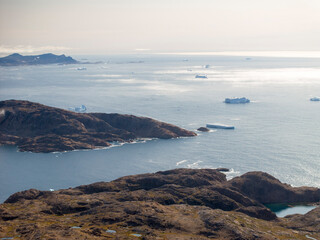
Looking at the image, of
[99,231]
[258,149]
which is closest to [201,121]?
[258,149]

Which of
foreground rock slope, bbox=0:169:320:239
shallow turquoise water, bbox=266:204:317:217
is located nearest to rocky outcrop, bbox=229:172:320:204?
foreground rock slope, bbox=0:169:320:239

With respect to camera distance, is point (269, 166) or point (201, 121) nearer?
point (269, 166)

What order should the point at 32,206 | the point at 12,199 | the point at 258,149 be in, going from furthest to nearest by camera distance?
1. the point at 258,149
2. the point at 12,199
3. the point at 32,206

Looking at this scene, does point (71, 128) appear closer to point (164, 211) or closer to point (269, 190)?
point (269, 190)

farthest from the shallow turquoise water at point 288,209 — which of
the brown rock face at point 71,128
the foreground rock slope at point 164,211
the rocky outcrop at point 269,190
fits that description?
the brown rock face at point 71,128

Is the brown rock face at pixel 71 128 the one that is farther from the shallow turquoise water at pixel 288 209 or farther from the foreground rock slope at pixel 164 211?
the shallow turquoise water at pixel 288 209

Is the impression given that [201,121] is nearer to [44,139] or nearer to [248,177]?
[44,139]

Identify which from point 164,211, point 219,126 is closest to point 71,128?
point 219,126
